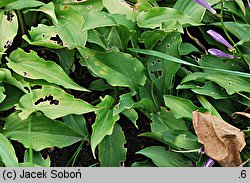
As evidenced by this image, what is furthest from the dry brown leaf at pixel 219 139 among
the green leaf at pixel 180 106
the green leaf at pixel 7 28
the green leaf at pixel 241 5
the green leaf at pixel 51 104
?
the green leaf at pixel 7 28

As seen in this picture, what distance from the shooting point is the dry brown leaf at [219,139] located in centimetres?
231

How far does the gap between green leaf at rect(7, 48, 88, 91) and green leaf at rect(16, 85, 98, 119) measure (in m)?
0.05

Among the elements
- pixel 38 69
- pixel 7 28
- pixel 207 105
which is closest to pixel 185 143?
pixel 207 105

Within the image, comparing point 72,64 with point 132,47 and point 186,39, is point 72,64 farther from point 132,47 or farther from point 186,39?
point 186,39

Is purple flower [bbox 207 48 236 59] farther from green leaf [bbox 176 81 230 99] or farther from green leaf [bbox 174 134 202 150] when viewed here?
green leaf [bbox 174 134 202 150]

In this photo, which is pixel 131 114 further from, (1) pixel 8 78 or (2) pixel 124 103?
(1) pixel 8 78

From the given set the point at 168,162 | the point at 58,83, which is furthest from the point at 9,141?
the point at 168,162

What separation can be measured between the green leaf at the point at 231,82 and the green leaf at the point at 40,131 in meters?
0.65

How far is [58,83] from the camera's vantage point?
2.46 m

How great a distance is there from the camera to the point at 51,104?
2432 millimetres

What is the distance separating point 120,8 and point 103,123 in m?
0.64

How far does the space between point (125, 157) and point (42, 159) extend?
350 millimetres

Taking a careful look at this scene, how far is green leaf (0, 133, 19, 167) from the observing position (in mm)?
→ 2266

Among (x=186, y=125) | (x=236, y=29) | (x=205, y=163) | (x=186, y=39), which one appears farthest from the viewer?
(x=186, y=39)
